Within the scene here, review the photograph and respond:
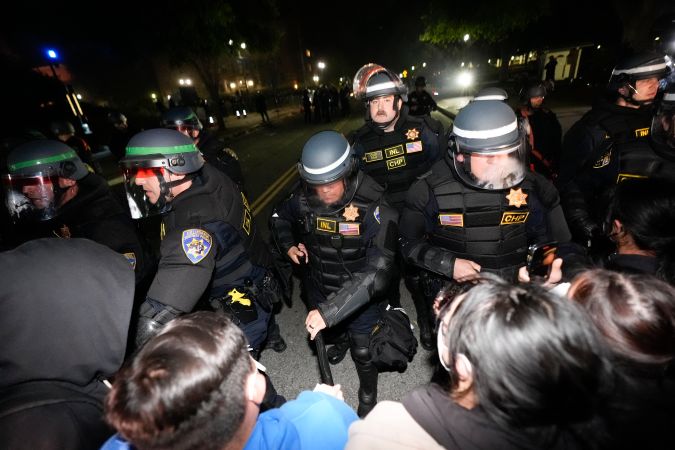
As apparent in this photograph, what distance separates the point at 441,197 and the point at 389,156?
5.42 feet

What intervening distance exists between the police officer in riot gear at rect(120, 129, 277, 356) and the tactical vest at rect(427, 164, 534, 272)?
159 centimetres

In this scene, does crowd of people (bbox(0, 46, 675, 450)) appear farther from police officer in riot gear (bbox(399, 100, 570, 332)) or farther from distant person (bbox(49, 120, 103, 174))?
distant person (bbox(49, 120, 103, 174))

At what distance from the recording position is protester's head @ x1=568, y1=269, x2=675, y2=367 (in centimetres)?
121

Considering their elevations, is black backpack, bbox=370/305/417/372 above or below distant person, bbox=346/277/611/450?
below

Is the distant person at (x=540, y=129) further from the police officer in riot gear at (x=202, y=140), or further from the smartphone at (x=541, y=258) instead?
the police officer in riot gear at (x=202, y=140)

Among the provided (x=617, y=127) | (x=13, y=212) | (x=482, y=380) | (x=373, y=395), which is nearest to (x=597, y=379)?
(x=482, y=380)

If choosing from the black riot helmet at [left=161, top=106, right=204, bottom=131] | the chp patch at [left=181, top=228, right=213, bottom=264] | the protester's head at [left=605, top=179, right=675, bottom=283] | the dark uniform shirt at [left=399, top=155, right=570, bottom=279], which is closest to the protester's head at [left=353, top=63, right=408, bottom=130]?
the dark uniform shirt at [left=399, top=155, right=570, bottom=279]

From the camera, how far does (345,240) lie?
2750 millimetres

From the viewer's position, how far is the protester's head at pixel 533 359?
0.98 metres

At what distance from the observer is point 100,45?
28.8 m

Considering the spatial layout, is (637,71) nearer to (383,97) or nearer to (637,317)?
(383,97)

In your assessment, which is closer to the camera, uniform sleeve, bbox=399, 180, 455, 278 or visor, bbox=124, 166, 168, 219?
visor, bbox=124, 166, 168, 219

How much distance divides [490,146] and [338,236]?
131 centimetres

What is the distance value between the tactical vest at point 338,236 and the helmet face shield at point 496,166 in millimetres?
742
